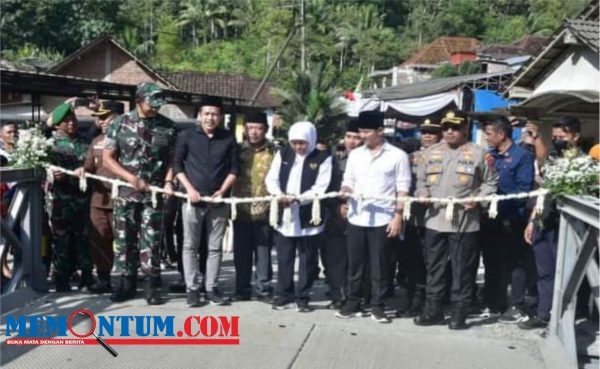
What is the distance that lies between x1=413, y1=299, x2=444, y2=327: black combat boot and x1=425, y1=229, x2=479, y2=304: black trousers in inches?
1.7

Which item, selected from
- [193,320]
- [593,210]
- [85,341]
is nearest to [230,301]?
[193,320]

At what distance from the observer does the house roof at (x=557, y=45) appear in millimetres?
9391

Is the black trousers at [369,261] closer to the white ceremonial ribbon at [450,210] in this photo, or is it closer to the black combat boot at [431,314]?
the black combat boot at [431,314]

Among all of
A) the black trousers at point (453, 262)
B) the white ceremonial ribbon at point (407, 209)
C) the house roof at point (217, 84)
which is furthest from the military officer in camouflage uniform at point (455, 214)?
the house roof at point (217, 84)

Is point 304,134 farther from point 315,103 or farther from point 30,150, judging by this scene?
point 315,103

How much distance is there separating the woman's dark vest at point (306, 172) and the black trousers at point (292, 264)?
7.2 inches

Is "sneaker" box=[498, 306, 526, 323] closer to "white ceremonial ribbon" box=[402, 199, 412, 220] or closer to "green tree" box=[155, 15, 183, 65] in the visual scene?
"white ceremonial ribbon" box=[402, 199, 412, 220]

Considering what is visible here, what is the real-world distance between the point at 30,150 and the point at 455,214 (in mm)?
3707

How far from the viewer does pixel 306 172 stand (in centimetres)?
567

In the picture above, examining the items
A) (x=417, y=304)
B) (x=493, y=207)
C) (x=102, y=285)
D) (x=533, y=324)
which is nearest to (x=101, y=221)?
(x=102, y=285)

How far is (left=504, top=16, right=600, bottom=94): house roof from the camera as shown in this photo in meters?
9.39

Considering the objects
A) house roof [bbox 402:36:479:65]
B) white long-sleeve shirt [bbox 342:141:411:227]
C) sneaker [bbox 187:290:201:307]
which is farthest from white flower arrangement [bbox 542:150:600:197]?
house roof [bbox 402:36:479:65]

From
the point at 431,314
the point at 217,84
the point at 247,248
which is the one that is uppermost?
the point at 217,84

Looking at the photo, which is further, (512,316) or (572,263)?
(512,316)
